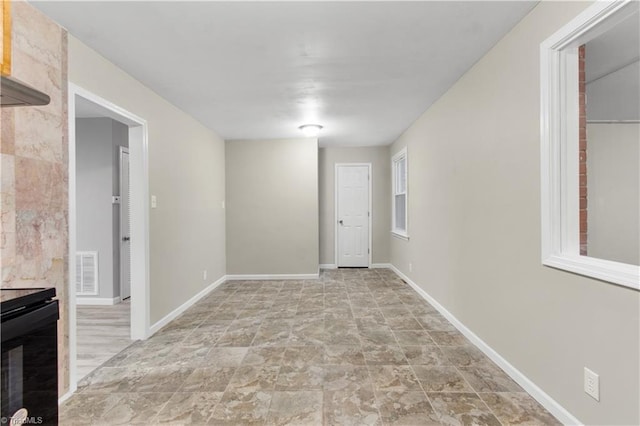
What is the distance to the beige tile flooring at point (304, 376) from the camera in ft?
5.75

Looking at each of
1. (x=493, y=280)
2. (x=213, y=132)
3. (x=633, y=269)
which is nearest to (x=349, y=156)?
(x=213, y=132)

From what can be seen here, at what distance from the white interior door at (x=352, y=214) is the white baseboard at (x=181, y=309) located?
2.51 m

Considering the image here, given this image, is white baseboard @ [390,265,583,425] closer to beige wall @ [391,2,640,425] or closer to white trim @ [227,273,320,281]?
beige wall @ [391,2,640,425]

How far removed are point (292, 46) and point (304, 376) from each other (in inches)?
93.9

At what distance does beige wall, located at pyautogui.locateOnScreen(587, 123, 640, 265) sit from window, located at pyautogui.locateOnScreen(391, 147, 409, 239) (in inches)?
112

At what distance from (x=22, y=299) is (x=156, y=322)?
2209 millimetres

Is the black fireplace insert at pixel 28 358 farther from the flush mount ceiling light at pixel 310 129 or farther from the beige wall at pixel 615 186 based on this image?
the flush mount ceiling light at pixel 310 129

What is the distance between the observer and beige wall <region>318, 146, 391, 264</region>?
6.07 m

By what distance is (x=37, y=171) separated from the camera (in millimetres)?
1821

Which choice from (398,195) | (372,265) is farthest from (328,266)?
(398,195)

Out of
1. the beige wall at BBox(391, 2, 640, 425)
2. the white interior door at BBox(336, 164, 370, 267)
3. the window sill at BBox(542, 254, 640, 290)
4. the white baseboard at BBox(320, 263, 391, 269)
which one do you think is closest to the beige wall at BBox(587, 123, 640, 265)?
the beige wall at BBox(391, 2, 640, 425)

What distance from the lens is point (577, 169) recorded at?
5.52 ft

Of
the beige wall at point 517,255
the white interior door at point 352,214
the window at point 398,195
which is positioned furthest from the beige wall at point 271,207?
the beige wall at point 517,255

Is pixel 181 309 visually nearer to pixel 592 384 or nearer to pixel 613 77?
pixel 592 384
